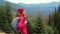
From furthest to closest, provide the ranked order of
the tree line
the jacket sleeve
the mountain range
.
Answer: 1. the mountain range
2. the tree line
3. the jacket sleeve

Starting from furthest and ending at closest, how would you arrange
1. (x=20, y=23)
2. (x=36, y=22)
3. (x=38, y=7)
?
1. (x=38, y=7)
2. (x=36, y=22)
3. (x=20, y=23)

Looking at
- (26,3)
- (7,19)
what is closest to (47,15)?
(26,3)

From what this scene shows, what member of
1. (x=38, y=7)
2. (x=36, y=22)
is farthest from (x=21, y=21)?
(x=38, y=7)

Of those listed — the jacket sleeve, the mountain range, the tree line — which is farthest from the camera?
the mountain range

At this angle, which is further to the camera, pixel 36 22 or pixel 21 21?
pixel 36 22

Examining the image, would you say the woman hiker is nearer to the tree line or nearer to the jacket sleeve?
the jacket sleeve

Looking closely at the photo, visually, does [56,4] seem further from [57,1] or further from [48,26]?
[48,26]

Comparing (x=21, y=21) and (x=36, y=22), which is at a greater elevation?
(x=21, y=21)

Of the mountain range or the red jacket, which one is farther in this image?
the mountain range

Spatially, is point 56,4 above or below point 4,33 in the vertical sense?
above

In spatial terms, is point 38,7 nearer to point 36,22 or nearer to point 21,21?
point 36,22

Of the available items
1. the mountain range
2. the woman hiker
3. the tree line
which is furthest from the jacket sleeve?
the mountain range

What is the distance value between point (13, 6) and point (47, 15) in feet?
3.49

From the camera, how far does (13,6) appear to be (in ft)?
24.2
